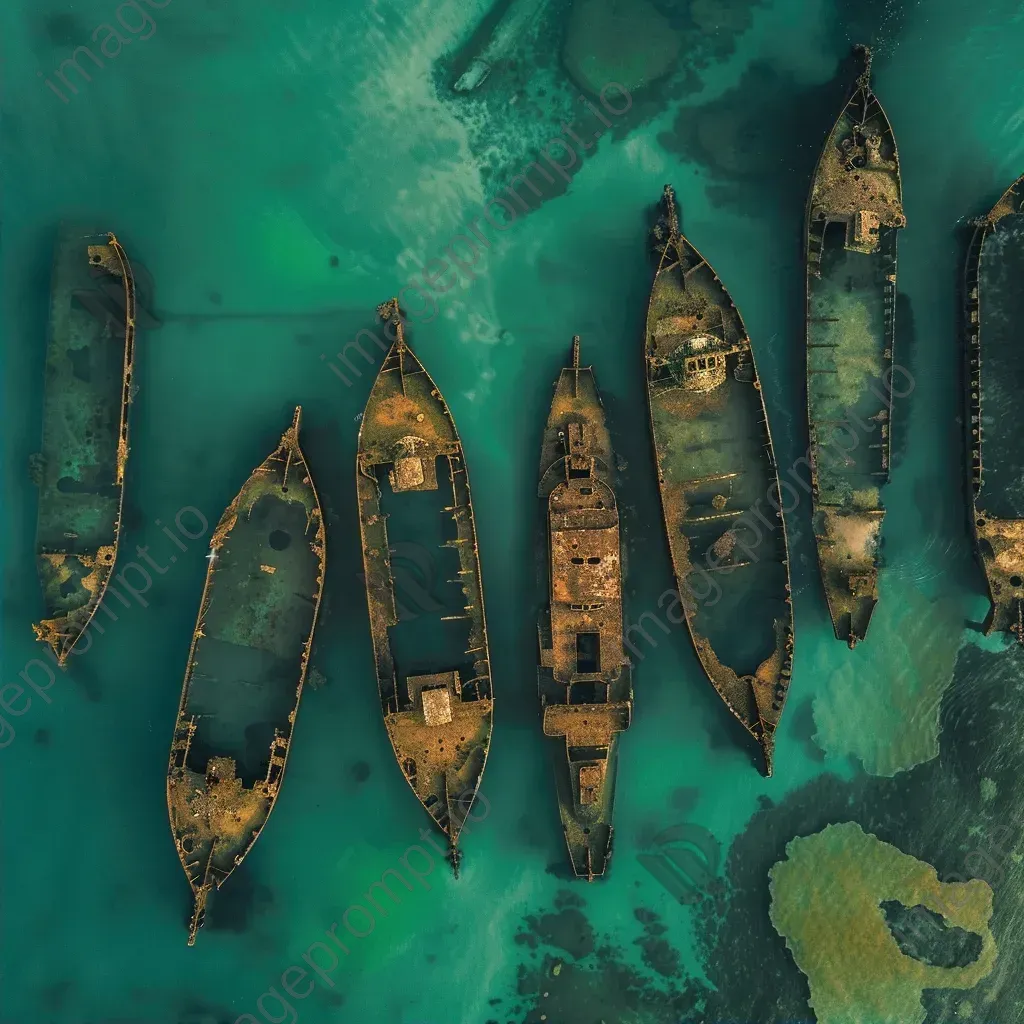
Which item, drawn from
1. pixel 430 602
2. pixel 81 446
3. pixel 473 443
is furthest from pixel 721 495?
pixel 81 446

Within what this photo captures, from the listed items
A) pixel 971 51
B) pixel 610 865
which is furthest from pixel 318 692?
pixel 971 51

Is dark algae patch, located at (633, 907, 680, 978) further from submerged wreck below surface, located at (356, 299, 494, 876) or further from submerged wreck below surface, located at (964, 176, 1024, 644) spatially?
submerged wreck below surface, located at (964, 176, 1024, 644)

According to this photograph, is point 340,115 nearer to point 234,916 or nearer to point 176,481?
point 176,481

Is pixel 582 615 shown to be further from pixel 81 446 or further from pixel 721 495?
pixel 81 446

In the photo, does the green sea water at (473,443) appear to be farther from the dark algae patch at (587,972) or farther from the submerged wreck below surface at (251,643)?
the submerged wreck below surface at (251,643)

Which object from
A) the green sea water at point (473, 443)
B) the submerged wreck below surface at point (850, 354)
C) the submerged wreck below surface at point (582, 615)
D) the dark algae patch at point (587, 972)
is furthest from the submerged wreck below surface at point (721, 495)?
the dark algae patch at point (587, 972)

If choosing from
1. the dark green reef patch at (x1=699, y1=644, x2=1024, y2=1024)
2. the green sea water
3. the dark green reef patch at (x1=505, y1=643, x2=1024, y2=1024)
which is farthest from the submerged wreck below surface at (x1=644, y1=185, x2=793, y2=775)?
the dark green reef patch at (x1=505, y1=643, x2=1024, y2=1024)
